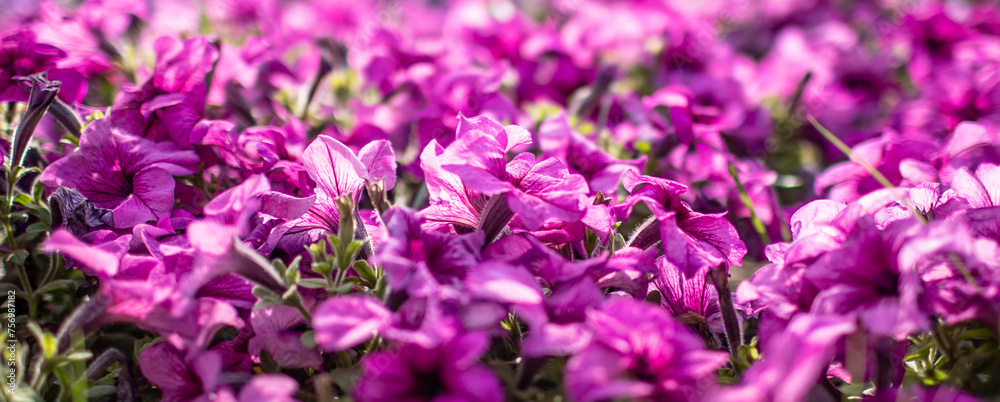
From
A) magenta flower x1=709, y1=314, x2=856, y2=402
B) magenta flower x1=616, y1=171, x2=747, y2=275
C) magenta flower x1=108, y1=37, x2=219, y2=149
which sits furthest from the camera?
magenta flower x1=108, y1=37, x2=219, y2=149

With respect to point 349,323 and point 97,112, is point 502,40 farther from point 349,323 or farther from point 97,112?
point 349,323

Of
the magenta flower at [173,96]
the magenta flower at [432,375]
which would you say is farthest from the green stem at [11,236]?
the magenta flower at [432,375]


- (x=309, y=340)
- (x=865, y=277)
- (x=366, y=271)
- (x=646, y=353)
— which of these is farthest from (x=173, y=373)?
(x=865, y=277)

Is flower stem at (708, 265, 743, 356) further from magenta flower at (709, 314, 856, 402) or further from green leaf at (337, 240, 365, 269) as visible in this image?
green leaf at (337, 240, 365, 269)

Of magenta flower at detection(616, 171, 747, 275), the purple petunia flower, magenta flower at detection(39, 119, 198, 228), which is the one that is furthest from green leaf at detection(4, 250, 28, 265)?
magenta flower at detection(616, 171, 747, 275)

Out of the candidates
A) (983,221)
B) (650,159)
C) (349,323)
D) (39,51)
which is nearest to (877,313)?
(983,221)
